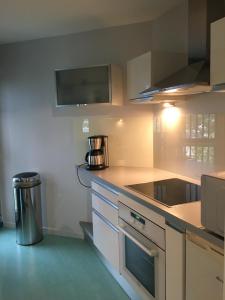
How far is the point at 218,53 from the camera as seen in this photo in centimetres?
137

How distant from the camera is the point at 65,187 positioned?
10.5 ft

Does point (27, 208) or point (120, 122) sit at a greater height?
point (120, 122)

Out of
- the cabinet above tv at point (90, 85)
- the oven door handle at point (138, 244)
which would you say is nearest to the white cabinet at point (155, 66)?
the cabinet above tv at point (90, 85)

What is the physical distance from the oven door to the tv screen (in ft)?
4.15

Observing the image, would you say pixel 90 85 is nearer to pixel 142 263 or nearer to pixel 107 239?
pixel 107 239

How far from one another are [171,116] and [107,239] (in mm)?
1256

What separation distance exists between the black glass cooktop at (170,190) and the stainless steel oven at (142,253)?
0.53 feet

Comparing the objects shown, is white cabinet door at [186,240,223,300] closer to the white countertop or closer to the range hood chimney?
the white countertop

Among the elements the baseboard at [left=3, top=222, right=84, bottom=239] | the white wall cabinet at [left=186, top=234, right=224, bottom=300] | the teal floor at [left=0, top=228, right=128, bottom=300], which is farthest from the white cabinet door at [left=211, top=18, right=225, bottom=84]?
the baseboard at [left=3, top=222, right=84, bottom=239]

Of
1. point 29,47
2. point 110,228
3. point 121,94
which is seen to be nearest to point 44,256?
point 110,228

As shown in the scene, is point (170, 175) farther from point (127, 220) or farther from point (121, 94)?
point (121, 94)

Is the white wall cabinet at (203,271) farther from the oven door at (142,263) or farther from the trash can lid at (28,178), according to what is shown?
the trash can lid at (28,178)

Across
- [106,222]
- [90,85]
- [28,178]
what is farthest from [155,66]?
[28,178]

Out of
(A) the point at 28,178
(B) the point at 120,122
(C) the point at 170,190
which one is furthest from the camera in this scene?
(A) the point at 28,178
